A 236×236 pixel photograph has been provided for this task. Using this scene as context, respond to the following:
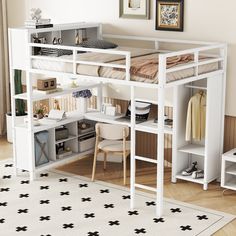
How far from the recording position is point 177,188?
5449 millimetres

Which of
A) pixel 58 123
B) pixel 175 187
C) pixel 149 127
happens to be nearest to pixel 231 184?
pixel 175 187

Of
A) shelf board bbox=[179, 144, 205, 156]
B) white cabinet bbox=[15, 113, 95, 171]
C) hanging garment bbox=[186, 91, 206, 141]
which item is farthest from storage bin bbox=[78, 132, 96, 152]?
hanging garment bbox=[186, 91, 206, 141]

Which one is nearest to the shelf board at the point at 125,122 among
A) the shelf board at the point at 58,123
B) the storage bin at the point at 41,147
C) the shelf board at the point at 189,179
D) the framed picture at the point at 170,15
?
the shelf board at the point at 58,123

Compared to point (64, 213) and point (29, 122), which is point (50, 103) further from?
point (64, 213)

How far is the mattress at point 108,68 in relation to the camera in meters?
4.68

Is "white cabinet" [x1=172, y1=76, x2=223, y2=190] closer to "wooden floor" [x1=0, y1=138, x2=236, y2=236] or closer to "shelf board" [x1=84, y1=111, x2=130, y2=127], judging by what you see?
"wooden floor" [x1=0, y1=138, x2=236, y2=236]

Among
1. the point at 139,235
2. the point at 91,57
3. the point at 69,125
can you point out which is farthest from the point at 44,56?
the point at 139,235

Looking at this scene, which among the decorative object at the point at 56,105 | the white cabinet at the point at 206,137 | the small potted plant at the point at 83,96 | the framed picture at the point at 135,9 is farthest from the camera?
the decorative object at the point at 56,105

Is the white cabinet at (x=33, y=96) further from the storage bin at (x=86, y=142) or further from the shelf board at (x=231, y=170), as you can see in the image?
the shelf board at (x=231, y=170)

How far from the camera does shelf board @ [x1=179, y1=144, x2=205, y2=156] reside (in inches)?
215

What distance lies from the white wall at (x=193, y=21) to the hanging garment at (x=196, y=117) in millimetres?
265

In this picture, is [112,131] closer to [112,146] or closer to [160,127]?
[112,146]

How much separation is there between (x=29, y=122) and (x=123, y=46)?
4.57 ft

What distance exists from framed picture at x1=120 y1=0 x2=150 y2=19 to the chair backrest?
1.27 meters
